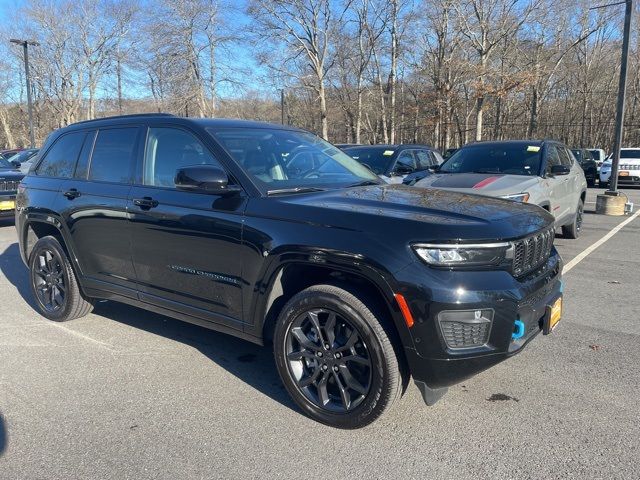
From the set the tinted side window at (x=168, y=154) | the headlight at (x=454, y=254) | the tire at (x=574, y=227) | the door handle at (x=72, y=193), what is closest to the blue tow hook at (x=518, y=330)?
the headlight at (x=454, y=254)

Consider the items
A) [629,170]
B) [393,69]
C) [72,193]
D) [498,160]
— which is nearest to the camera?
[72,193]

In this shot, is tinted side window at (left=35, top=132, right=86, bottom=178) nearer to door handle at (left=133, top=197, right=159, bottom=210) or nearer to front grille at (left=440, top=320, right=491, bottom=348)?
door handle at (left=133, top=197, right=159, bottom=210)

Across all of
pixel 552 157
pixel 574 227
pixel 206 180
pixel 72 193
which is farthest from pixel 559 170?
pixel 72 193

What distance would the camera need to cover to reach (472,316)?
2.68 metres

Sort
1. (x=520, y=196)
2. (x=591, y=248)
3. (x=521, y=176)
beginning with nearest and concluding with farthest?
(x=520, y=196) → (x=521, y=176) → (x=591, y=248)

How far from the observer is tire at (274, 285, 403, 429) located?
→ 9.32ft

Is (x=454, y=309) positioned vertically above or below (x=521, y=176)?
below

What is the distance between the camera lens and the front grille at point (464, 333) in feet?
8.81

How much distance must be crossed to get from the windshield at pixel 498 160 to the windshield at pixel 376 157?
183cm

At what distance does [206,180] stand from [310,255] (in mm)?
842

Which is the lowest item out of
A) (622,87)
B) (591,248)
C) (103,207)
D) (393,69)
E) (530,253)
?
(591,248)

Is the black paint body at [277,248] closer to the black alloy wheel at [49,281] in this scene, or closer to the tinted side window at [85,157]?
the tinted side window at [85,157]

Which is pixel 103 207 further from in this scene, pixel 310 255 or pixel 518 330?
pixel 518 330

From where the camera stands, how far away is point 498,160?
7.92 meters
